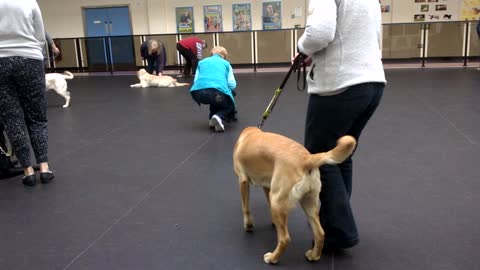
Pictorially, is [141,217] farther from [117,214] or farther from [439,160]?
[439,160]

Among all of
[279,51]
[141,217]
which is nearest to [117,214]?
[141,217]

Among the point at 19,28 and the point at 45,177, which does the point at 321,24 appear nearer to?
the point at 19,28

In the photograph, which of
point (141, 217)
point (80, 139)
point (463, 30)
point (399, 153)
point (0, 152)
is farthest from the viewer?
point (463, 30)

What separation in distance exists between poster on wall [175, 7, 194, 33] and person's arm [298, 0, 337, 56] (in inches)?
559

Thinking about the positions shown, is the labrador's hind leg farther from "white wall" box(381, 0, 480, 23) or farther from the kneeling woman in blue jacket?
"white wall" box(381, 0, 480, 23)

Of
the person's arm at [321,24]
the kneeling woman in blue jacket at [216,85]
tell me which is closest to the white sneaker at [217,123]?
the kneeling woman in blue jacket at [216,85]

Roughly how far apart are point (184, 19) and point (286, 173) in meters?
14.5

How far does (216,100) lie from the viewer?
559cm

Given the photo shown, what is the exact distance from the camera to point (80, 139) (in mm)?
5410

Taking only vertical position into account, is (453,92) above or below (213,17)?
below

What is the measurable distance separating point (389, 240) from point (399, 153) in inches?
74.7

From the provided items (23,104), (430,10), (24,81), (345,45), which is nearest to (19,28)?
(24,81)

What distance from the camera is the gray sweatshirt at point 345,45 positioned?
2102mm

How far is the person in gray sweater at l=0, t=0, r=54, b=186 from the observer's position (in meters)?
3.47
